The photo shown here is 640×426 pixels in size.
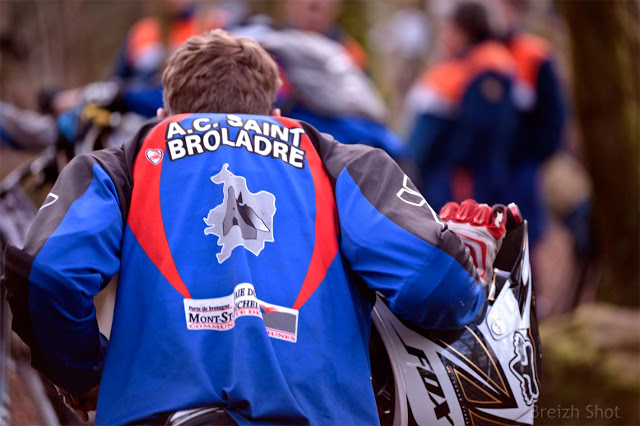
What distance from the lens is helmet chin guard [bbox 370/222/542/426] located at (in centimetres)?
291

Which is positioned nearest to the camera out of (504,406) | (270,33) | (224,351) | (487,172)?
(224,351)

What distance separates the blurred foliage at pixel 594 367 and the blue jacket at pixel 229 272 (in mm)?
3550

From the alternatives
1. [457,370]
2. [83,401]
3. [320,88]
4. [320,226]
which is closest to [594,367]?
[320,88]

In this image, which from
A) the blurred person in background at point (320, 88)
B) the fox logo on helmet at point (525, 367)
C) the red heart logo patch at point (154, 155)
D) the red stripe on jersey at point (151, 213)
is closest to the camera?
the red stripe on jersey at point (151, 213)

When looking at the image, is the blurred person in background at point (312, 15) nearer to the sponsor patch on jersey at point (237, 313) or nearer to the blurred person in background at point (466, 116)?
the blurred person in background at point (466, 116)

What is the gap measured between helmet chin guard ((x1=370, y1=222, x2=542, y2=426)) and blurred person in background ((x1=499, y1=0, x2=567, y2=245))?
479 centimetres

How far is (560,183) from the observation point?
36.4ft

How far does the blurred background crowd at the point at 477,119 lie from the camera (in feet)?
17.9

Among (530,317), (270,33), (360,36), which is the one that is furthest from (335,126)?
(360,36)

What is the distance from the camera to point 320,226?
2.81 meters

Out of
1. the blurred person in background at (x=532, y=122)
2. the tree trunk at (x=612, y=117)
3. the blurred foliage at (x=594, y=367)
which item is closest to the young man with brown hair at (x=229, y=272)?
the blurred foliage at (x=594, y=367)

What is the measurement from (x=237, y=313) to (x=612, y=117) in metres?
4.81

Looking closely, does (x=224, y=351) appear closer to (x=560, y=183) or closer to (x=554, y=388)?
(x=554, y=388)

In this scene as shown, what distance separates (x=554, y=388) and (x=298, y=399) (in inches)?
167
